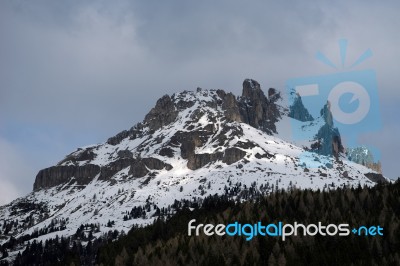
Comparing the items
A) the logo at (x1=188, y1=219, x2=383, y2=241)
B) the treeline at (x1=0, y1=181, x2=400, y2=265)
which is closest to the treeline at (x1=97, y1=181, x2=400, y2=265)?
the treeline at (x1=0, y1=181, x2=400, y2=265)

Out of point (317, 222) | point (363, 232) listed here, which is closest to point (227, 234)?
point (317, 222)

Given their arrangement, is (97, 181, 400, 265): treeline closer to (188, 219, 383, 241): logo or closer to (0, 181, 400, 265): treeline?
(0, 181, 400, 265): treeline

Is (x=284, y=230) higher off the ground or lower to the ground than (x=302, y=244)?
higher

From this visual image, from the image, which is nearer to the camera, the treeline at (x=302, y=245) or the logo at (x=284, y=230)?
the treeline at (x=302, y=245)

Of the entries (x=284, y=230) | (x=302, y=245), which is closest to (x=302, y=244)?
(x=302, y=245)

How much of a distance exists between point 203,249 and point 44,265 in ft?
626

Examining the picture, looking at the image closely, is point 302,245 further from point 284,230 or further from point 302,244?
point 284,230

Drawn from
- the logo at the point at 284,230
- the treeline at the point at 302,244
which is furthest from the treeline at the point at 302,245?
the logo at the point at 284,230

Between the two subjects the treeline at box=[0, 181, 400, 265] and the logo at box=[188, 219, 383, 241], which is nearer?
the treeline at box=[0, 181, 400, 265]

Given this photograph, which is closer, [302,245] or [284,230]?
[302,245]

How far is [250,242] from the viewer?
1867 centimetres

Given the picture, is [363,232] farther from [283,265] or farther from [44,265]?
[44,265]

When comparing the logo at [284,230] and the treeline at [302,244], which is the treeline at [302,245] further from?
the logo at [284,230]

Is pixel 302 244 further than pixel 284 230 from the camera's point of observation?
No
